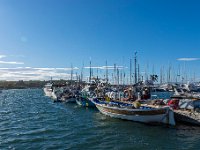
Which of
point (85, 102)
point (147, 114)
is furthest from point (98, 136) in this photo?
point (85, 102)

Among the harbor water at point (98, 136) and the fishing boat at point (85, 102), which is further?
the fishing boat at point (85, 102)

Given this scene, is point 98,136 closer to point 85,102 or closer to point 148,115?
point 148,115

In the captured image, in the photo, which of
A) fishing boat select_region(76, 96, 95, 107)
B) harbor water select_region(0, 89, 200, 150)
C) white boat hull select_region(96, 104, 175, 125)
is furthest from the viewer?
fishing boat select_region(76, 96, 95, 107)

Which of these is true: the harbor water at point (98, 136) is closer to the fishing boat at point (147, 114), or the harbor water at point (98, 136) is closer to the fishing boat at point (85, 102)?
the fishing boat at point (147, 114)

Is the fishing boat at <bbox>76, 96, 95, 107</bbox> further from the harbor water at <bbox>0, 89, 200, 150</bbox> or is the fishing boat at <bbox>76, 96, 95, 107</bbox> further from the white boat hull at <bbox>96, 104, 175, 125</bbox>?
the harbor water at <bbox>0, 89, 200, 150</bbox>

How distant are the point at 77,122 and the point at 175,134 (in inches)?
553

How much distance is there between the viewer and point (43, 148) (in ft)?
76.6

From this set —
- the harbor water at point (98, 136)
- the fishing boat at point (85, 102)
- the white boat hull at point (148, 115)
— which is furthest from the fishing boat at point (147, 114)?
the fishing boat at point (85, 102)

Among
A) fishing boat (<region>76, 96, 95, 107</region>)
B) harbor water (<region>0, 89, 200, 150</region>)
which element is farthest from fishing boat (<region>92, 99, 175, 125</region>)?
fishing boat (<region>76, 96, 95, 107</region>)

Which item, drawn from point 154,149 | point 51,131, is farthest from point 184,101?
point 51,131

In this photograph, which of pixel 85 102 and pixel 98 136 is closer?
pixel 98 136

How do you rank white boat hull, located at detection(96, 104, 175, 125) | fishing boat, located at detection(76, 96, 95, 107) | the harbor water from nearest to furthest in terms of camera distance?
the harbor water < white boat hull, located at detection(96, 104, 175, 125) < fishing boat, located at detection(76, 96, 95, 107)

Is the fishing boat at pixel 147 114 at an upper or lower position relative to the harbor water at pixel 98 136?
upper

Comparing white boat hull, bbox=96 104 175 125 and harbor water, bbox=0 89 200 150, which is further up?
white boat hull, bbox=96 104 175 125
